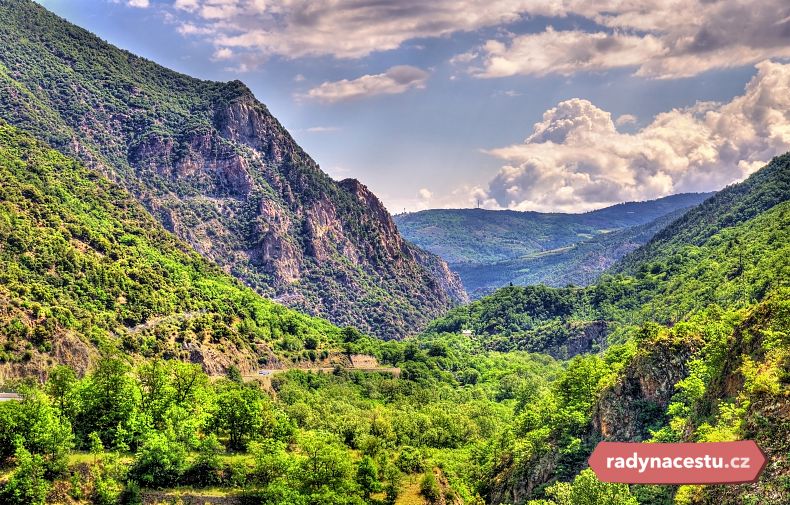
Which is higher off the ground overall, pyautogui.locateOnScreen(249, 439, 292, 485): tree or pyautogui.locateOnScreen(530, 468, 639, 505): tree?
pyautogui.locateOnScreen(249, 439, 292, 485): tree

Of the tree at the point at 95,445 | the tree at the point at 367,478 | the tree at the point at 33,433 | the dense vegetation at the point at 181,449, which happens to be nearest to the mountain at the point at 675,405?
the dense vegetation at the point at 181,449

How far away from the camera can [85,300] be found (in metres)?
154

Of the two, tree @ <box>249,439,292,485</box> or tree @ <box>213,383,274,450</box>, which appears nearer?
tree @ <box>249,439,292,485</box>

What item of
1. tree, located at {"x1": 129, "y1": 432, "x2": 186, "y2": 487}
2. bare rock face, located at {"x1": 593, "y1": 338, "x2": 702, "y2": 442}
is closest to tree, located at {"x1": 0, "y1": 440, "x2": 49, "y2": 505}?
tree, located at {"x1": 129, "y1": 432, "x2": 186, "y2": 487}

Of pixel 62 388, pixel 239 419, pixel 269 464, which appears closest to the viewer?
pixel 269 464

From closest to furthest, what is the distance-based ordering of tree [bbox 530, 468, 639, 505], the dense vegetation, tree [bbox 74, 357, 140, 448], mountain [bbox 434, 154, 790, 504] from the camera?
mountain [bbox 434, 154, 790, 504], tree [bbox 530, 468, 639, 505], the dense vegetation, tree [bbox 74, 357, 140, 448]

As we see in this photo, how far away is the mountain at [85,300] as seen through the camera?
126m

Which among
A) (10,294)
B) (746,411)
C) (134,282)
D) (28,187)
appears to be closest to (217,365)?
(134,282)

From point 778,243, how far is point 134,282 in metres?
151

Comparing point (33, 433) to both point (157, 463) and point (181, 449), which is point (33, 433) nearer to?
point (157, 463)

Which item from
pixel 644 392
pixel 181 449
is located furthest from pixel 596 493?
pixel 181 449

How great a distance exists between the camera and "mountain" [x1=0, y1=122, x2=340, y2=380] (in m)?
126

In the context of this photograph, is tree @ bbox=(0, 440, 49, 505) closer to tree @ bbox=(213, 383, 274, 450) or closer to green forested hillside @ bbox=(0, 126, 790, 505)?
green forested hillside @ bbox=(0, 126, 790, 505)

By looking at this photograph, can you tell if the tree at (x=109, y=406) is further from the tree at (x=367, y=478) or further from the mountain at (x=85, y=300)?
the mountain at (x=85, y=300)
